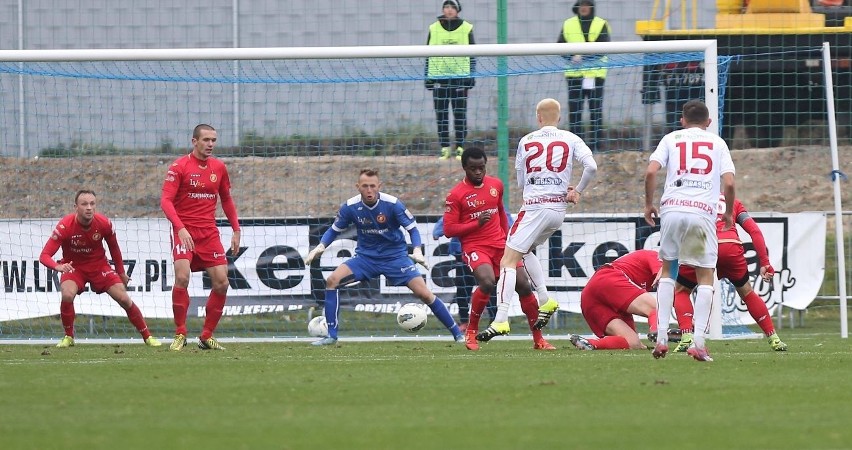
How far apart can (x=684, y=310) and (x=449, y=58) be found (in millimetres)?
6196

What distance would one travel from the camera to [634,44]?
13805 millimetres

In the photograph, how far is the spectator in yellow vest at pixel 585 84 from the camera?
16.5 meters

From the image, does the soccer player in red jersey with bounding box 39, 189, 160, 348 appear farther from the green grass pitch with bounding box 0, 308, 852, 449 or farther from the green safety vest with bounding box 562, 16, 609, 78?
the green safety vest with bounding box 562, 16, 609, 78

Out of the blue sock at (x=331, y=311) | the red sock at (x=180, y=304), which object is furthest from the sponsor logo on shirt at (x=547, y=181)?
the red sock at (x=180, y=304)

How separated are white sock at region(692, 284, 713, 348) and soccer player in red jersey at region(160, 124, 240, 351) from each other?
14.7 feet

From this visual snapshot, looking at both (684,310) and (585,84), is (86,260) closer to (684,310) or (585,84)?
(684,310)

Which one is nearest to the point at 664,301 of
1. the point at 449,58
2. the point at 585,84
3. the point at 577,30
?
the point at 449,58

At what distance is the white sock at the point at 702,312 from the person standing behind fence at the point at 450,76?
5.86 m

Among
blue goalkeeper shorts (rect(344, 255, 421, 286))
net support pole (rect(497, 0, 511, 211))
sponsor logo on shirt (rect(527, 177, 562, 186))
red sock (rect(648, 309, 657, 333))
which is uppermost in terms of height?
net support pole (rect(497, 0, 511, 211))

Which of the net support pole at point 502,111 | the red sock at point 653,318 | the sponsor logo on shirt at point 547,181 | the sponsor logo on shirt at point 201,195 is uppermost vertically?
→ the net support pole at point 502,111

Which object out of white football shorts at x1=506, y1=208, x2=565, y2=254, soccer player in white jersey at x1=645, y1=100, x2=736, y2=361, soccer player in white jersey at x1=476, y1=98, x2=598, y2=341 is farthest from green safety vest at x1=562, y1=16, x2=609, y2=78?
soccer player in white jersey at x1=645, y1=100, x2=736, y2=361

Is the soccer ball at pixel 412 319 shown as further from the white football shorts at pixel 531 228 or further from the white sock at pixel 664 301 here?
the white sock at pixel 664 301

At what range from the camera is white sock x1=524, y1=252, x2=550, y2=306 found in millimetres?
11564

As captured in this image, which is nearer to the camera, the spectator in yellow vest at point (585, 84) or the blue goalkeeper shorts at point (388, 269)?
the blue goalkeeper shorts at point (388, 269)
